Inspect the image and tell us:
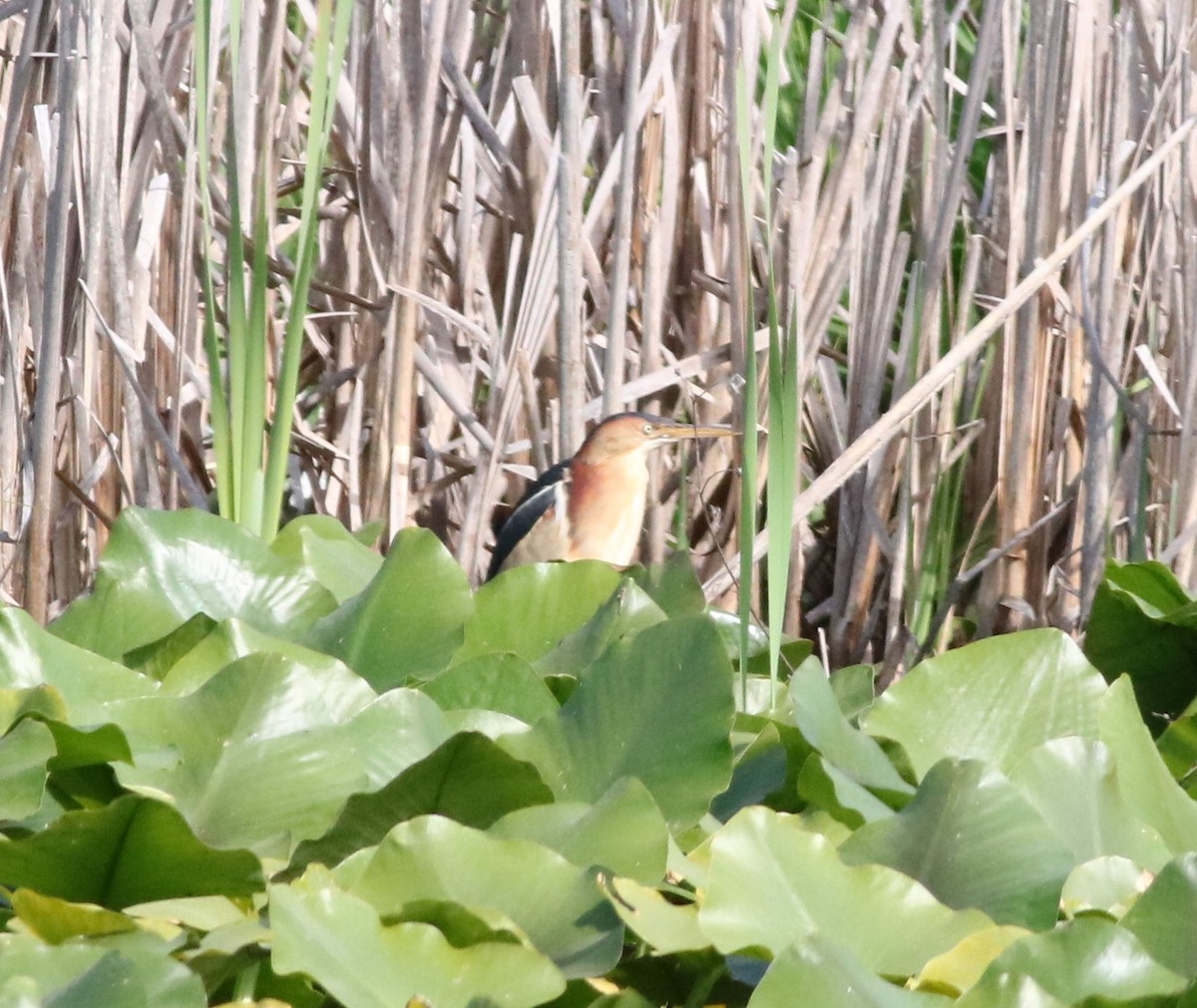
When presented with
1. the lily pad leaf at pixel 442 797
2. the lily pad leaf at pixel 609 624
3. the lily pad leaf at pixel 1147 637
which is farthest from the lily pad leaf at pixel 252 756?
the lily pad leaf at pixel 1147 637

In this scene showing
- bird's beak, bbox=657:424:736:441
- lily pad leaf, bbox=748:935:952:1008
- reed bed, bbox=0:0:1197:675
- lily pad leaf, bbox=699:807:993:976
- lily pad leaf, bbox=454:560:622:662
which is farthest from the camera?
bird's beak, bbox=657:424:736:441

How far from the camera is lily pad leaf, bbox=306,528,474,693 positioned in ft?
4.22

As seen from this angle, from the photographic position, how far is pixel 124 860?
37.2 inches

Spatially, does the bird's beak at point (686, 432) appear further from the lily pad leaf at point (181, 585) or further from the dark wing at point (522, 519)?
the lily pad leaf at point (181, 585)

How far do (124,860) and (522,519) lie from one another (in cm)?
195

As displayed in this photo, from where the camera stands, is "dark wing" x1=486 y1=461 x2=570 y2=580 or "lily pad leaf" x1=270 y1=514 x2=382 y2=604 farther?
"dark wing" x1=486 y1=461 x2=570 y2=580

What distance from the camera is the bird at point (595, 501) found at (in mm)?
2631

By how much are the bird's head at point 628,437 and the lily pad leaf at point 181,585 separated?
3.89 feet

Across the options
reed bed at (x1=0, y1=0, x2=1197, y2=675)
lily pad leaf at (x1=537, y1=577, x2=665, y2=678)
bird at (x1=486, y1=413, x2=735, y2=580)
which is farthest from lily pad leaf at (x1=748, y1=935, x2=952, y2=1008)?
bird at (x1=486, y1=413, x2=735, y2=580)

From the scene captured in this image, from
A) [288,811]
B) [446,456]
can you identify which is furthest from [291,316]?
[446,456]

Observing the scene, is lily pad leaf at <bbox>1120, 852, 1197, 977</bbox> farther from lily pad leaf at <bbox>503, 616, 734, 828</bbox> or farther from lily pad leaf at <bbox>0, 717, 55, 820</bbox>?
lily pad leaf at <bbox>0, 717, 55, 820</bbox>

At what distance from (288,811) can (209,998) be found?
0.41 feet

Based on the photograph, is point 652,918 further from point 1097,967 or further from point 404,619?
point 404,619

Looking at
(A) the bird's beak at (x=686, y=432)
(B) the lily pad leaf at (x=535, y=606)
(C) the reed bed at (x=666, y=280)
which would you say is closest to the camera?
(B) the lily pad leaf at (x=535, y=606)
